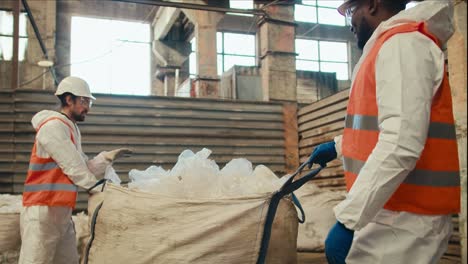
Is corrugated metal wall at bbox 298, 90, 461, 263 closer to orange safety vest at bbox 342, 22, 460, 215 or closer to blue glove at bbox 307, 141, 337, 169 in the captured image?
blue glove at bbox 307, 141, 337, 169

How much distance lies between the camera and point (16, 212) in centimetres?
445

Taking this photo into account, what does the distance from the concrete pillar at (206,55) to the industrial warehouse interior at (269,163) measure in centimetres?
299

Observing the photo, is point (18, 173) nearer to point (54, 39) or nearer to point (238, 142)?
point (238, 142)

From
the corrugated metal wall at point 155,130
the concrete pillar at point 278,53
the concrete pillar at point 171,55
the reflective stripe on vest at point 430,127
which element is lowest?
the reflective stripe on vest at point 430,127

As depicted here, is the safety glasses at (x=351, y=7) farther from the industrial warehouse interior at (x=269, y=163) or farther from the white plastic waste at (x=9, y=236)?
the white plastic waste at (x=9, y=236)

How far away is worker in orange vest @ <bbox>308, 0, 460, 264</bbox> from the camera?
5.13 ft

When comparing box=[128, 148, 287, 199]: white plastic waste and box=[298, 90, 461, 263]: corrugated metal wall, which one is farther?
box=[298, 90, 461, 263]: corrugated metal wall

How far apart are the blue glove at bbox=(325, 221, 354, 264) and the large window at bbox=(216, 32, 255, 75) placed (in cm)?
1673

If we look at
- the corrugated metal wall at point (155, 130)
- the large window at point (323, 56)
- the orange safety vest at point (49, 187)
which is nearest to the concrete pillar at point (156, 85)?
the large window at point (323, 56)

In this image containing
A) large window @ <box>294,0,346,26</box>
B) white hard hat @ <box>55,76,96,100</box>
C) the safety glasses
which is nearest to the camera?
the safety glasses

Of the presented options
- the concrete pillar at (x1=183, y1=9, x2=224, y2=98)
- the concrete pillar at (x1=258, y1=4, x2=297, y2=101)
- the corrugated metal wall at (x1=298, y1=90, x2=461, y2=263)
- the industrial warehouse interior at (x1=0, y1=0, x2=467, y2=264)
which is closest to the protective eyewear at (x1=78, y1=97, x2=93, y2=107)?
the industrial warehouse interior at (x1=0, y1=0, x2=467, y2=264)

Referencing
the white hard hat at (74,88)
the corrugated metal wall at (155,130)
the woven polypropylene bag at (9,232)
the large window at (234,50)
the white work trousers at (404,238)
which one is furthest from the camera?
the large window at (234,50)

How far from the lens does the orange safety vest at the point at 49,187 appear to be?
3.67 meters

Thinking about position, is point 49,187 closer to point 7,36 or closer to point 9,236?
point 9,236
